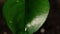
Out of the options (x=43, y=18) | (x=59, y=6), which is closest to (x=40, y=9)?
(x=43, y=18)

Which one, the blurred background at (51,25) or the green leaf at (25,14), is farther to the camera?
the blurred background at (51,25)

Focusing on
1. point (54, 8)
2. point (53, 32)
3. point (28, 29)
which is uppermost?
point (28, 29)

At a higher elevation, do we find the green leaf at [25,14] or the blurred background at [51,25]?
the green leaf at [25,14]

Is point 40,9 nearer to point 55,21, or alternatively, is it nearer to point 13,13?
point 13,13

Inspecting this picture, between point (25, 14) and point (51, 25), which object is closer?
point (25, 14)

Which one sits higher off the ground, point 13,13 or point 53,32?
point 13,13

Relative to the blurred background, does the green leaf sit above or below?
above

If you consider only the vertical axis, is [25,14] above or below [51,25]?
above

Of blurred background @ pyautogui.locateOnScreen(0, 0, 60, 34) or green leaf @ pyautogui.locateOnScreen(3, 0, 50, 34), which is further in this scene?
blurred background @ pyautogui.locateOnScreen(0, 0, 60, 34)
